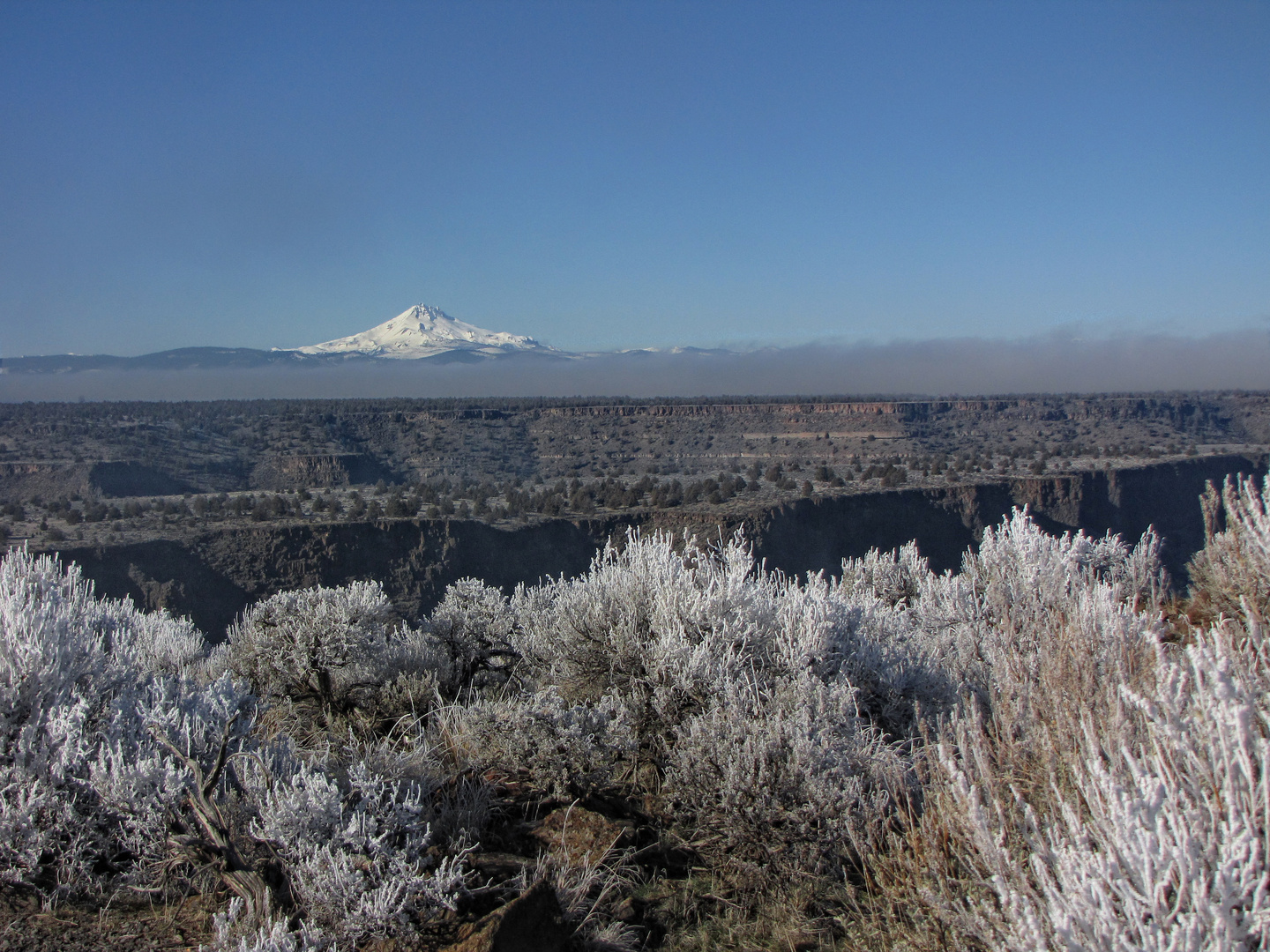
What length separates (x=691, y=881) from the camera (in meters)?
3.92

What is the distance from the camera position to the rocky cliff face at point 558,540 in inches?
1008

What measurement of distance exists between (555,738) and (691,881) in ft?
3.22

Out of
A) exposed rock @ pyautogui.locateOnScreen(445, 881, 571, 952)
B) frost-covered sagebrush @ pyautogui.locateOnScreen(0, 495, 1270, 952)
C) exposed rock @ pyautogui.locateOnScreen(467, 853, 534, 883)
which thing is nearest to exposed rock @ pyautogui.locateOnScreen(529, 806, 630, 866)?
frost-covered sagebrush @ pyautogui.locateOnScreen(0, 495, 1270, 952)

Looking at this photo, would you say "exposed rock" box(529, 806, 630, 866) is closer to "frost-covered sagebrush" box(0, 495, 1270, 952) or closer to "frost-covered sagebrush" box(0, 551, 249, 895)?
"frost-covered sagebrush" box(0, 495, 1270, 952)

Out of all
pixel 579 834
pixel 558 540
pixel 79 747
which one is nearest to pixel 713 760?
pixel 579 834

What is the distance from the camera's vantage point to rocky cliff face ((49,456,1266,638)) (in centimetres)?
2560

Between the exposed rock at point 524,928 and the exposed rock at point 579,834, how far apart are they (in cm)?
55

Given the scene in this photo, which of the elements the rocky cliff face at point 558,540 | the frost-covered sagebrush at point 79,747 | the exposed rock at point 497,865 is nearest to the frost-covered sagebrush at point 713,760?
the frost-covered sagebrush at point 79,747

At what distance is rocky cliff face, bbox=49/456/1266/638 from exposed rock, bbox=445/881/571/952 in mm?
17276

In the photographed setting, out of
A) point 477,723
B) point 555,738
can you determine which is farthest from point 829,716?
point 477,723

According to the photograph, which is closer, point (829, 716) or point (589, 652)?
point (829, 716)

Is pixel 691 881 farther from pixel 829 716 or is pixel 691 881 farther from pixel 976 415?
pixel 976 415

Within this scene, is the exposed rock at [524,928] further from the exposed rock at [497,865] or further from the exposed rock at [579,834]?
the exposed rock at [579,834]

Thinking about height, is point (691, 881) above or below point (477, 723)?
below
